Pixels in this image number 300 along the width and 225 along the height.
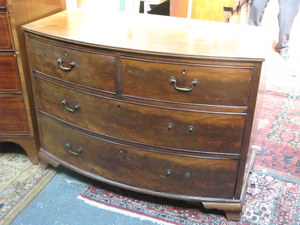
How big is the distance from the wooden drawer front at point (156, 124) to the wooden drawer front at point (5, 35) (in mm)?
298

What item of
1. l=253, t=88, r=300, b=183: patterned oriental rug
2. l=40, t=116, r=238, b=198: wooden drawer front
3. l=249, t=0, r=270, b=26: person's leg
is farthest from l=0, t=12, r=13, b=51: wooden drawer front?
l=249, t=0, r=270, b=26: person's leg

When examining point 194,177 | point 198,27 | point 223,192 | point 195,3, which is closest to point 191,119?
point 194,177

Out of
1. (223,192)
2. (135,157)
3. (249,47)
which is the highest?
(249,47)

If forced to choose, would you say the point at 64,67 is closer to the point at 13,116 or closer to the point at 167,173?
the point at 13,116

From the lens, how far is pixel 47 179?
194 cm

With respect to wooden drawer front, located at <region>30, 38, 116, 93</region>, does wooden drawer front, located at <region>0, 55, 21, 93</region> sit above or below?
below

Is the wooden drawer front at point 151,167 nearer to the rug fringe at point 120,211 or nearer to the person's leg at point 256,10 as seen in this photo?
the rug fringe at point 120,211

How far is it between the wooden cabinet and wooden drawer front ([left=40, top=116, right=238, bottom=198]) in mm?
186

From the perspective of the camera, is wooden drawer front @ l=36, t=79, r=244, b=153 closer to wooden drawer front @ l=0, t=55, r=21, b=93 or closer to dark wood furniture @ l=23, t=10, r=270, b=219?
dark wood furniture @ l=23, t=10, r=270, b=219

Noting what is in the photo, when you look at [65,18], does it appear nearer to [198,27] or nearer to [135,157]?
[198,27]

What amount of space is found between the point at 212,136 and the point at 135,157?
14.4 inches

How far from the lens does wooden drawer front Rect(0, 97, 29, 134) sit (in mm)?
1865

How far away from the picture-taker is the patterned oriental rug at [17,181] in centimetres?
174

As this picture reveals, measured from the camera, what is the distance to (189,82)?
1.42 meters
